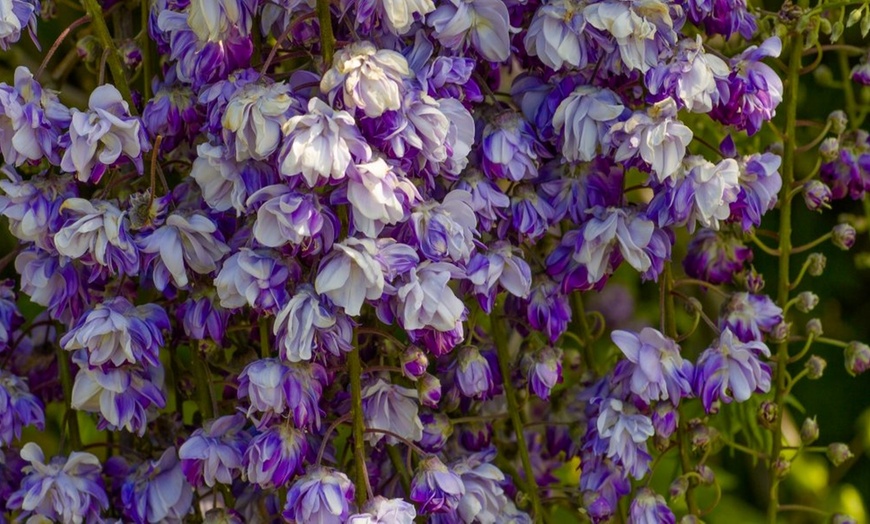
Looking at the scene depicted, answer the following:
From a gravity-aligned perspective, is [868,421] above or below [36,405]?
below

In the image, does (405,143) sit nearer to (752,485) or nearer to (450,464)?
(450,464)

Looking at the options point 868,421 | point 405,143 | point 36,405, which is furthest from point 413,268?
point 868,421

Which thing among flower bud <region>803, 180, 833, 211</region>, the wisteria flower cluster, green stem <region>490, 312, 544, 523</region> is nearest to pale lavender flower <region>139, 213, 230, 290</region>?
the wisteria flower cluster

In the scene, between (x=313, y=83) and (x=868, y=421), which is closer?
(x=313, y=83)

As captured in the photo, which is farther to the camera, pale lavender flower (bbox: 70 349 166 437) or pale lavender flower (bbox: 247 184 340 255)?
pale lavender flower (bbox: 70 349 166 437)

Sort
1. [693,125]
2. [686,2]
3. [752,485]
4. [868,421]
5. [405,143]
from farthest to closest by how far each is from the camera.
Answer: [752,485]
[868,421]
[693,125]
[686,2]
[405,143]

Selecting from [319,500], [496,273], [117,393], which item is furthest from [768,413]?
[117,393]

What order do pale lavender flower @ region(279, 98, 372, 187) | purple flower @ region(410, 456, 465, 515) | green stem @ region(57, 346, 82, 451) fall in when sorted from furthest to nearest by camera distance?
green stem @ region(57, 346, 82, 451)
purple flower @ region(410, 456, 465, 515)
pale lavender flower @ region(279, 98, 372, 187)

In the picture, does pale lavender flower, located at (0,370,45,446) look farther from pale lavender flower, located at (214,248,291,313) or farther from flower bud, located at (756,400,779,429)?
flower bud, located at (756,400,779,429)
